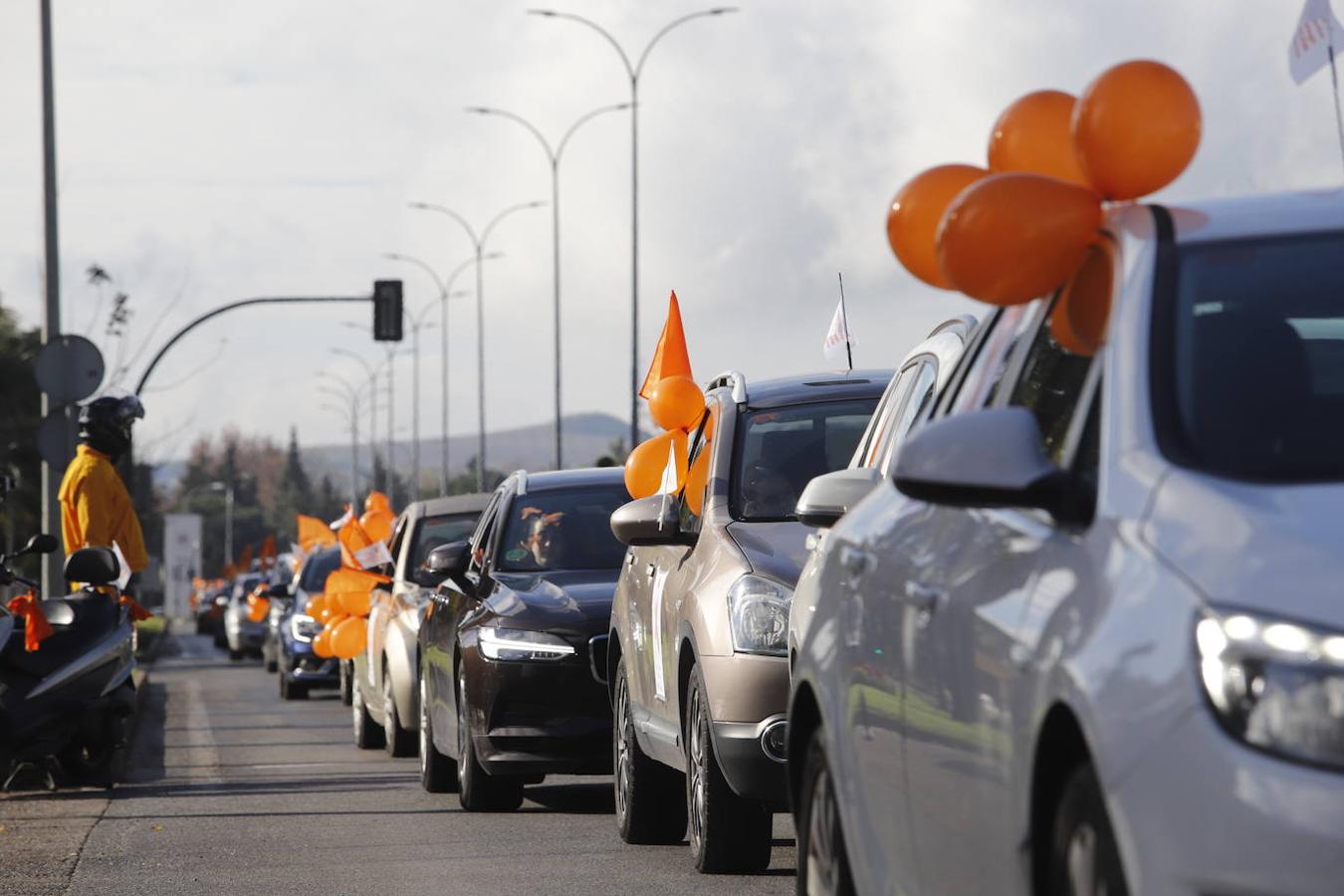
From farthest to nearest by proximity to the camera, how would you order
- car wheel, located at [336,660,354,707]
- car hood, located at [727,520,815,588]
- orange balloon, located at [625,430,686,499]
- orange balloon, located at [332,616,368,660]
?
car wheel, located at [336,660,354,707] < orange balloon, located at [332,616,368,660] < orange balloon, located at [625,430,686,499] < car hood, located at [727,520,815,588]

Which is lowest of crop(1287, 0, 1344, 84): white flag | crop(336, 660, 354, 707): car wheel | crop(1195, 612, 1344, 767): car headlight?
crop(336, 660, 354, 707): car wheel

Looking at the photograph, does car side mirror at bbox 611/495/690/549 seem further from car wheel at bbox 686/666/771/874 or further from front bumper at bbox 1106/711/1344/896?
front bumper at bbox 1106/711/1344/896

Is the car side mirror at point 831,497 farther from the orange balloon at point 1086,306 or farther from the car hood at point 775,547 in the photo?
the car hood at point 775,547

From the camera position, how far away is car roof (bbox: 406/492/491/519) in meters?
17.7

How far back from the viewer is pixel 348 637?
66.1 ft

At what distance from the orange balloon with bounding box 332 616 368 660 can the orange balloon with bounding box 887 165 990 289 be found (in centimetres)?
1412

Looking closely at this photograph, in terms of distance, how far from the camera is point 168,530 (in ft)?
319

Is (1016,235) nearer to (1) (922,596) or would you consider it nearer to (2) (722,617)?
(1) (922,596)

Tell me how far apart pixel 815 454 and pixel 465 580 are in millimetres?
3511

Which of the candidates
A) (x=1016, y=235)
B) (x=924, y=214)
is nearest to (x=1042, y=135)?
(x=924, y=214)

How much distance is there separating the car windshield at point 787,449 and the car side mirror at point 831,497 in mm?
3345

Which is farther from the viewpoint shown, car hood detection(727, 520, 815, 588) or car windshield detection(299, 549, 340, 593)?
car windshield detection(299, 549, 340, 593)

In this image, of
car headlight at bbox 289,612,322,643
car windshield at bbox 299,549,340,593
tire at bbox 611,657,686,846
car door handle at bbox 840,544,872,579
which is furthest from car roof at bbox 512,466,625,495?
car windshield at bbox 299,549,340,593

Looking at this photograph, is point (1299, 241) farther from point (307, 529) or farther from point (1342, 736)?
point (307, 529)
